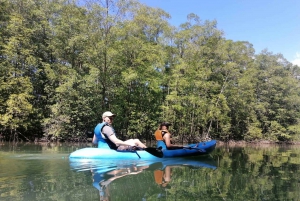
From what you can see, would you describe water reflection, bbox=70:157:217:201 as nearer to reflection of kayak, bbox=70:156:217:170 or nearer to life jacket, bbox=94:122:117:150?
reflection of kayak, bbox=70:156:217:170

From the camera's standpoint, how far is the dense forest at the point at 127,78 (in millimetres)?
16266

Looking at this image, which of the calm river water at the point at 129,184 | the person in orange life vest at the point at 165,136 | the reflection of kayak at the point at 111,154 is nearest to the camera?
the calm river water at the point at 129,184

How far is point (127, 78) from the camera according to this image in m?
18.0

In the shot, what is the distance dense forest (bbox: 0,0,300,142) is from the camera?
16.3 metres

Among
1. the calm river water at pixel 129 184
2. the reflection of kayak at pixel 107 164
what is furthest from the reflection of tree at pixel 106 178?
the reflection of kayak at pixel 107 164

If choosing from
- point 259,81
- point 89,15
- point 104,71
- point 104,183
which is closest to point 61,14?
point 89,15

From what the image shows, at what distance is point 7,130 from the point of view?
15.8m

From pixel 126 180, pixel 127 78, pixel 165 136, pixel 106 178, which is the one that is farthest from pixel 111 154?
pixel 127 78

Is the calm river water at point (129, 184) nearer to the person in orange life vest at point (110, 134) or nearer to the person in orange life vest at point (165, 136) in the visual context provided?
the person in orange life vest at point (110, 134)

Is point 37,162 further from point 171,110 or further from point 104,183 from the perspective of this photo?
point 171,110

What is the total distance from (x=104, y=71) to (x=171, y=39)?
806 centimetres

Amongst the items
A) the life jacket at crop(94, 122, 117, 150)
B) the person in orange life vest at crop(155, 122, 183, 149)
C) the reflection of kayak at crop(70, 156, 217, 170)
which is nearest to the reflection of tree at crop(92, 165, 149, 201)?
the reflection of kayak at crop(70, 156, 217, 170)

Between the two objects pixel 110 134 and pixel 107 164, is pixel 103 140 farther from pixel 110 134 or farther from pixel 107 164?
pixel 107 164

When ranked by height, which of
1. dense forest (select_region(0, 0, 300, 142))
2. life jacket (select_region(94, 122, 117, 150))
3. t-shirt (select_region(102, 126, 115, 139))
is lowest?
life jacket (select_region(94, 122, 117, 150))
